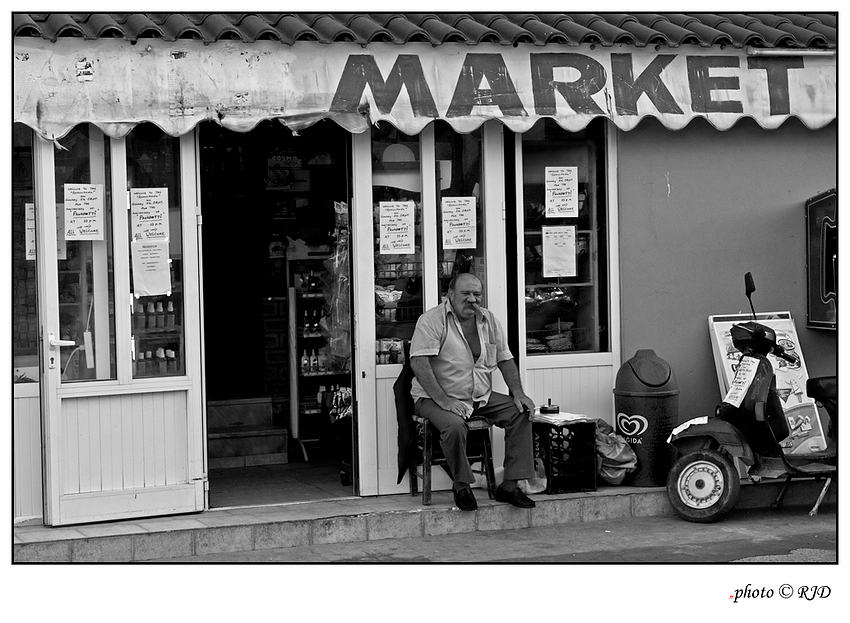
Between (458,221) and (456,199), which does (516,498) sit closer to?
(458,221)

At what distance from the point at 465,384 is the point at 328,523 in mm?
1250

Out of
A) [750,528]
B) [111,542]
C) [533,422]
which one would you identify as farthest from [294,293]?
[750,528]

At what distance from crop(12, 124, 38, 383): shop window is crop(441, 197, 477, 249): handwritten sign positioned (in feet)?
8.80

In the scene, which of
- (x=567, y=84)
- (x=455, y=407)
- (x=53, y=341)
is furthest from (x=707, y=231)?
(x=53, y=341)

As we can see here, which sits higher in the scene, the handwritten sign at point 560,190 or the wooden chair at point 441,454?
the handwritten sign at point 560,190

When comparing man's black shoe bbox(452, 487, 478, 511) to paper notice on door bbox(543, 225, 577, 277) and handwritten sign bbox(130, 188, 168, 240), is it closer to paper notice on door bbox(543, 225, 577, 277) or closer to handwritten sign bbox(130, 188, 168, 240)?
paper notice on door bbox(543, 225, 577, 277)

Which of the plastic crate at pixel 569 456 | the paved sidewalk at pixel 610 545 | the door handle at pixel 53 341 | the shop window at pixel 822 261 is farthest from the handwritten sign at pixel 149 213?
the shop window at pixel 822 261

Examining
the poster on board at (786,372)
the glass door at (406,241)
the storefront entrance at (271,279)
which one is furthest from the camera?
the storefront entrance at (271,279)

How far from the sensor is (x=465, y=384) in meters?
7.23

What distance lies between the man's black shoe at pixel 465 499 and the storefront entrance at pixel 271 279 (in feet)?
7.72

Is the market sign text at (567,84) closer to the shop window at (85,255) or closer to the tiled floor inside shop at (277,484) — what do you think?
the shop window at (85,255)

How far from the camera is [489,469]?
7.35 meters

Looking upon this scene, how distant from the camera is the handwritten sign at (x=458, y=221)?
7641mm
